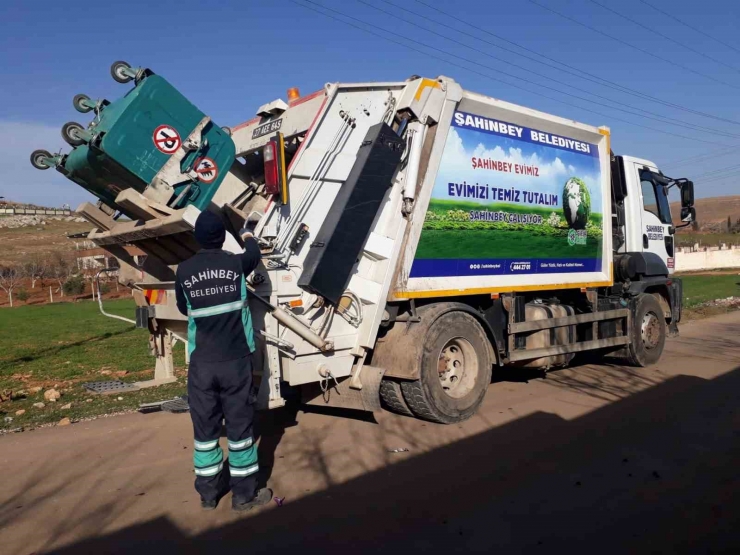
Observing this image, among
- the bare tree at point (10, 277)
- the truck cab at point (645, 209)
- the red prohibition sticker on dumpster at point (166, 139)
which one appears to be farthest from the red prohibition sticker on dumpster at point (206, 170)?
the bare tree at point (10, 277)

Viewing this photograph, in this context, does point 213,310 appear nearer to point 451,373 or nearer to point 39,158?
point 39,158

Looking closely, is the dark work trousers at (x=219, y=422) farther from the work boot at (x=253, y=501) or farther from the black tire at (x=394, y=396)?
the black tire at (x=394, y=396)

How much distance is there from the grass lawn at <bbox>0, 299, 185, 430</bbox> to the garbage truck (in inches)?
63.2

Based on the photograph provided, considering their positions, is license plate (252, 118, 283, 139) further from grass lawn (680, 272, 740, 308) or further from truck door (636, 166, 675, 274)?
grass lawn (680, 272, 740, 308)

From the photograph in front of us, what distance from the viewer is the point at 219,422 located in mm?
3850

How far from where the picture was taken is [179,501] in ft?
12.9

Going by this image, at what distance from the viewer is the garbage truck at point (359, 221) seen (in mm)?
4531

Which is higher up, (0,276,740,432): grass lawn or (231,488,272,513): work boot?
(0,276,740,432): grass lawn

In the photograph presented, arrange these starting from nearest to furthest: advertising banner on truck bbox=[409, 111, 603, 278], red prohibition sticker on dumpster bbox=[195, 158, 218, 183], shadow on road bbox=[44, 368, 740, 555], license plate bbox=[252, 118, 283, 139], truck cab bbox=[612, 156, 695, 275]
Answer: shadow on road bbox=[44, 368, 740, 555]
red prohibition sticker on dumpster bbox=[195, 158, 218, 183]
license plate bbox=[252, 118, 283, 139]
advertising banner on truck bbox=[409, 111, 603, 278]
truck cab bbox=[612, 156, 695, 275]

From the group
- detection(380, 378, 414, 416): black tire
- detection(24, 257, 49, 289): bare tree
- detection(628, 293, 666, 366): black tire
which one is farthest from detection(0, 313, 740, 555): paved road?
detection(24, 257, 49, 289): bare tree

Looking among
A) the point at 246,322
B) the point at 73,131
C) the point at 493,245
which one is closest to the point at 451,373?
the point at 493,245

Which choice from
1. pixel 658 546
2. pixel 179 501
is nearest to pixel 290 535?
pixel 179 501

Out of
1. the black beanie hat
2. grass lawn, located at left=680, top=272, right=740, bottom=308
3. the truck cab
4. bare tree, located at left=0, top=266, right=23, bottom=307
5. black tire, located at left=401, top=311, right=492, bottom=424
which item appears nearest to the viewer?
the black beanie hat

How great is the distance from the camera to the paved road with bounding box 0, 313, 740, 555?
3359mm
